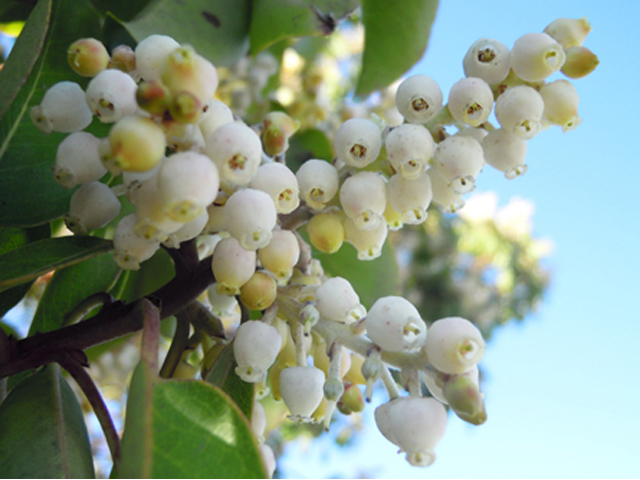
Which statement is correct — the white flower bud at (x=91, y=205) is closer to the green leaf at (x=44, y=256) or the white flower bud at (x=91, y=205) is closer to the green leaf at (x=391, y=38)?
the green leaf at (x=44, y=256)

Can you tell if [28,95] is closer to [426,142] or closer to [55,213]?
[55,213]

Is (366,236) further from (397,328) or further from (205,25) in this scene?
(205,25)

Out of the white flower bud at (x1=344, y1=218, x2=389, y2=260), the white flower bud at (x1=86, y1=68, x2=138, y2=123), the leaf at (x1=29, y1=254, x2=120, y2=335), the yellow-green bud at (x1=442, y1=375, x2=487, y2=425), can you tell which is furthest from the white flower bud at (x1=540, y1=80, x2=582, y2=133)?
the leaf at (x1=29, y1=254, x2=120, y2=335)

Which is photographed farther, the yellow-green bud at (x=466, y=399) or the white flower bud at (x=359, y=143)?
the white flower bud at (x=359, y=143)

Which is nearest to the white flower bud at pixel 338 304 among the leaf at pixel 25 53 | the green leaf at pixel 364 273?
the leaf at pixel 25 53

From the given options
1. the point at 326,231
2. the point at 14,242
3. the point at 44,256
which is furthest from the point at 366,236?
the point at 14,242

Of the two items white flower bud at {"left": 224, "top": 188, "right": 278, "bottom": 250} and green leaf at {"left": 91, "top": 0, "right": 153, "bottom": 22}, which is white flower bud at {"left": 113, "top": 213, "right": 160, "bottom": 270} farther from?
green leaf at {"left": 91, "top": 0, "right": 153, "bottom": 22}
